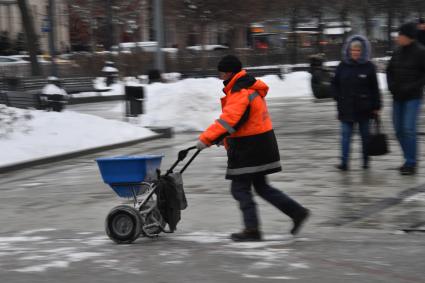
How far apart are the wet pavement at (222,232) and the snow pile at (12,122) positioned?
4.50 ft

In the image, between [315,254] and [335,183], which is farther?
[335,183]

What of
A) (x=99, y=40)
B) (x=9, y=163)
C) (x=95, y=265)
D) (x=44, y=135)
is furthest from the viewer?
(x=99, y=40)

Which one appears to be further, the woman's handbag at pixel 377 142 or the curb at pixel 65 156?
the curb at pixel 65 156

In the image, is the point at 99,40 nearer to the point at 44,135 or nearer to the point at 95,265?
the point at 44,135

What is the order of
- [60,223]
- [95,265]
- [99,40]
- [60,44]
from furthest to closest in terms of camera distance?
[60,44]
[99,40]
[60,223]
[95,265]

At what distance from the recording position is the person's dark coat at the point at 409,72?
10484 mm

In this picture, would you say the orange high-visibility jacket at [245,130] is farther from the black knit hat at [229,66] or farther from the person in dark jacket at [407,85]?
the person in dark jacket at [407,85]

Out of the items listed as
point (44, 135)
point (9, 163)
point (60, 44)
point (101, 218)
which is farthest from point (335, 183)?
point (60, 44)

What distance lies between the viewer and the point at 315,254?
6789 mm

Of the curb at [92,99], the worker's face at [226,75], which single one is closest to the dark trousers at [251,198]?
the worker's face at [226,75]

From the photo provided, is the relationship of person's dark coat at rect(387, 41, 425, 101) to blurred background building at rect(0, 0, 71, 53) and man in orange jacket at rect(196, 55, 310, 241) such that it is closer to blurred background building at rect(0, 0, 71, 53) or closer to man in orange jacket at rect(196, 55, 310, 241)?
man in orange jacket at rect(196, 55, 310, 241)

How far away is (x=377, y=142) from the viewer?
10.8 metres

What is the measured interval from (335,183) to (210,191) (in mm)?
1515

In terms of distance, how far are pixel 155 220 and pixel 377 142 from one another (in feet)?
13.7
